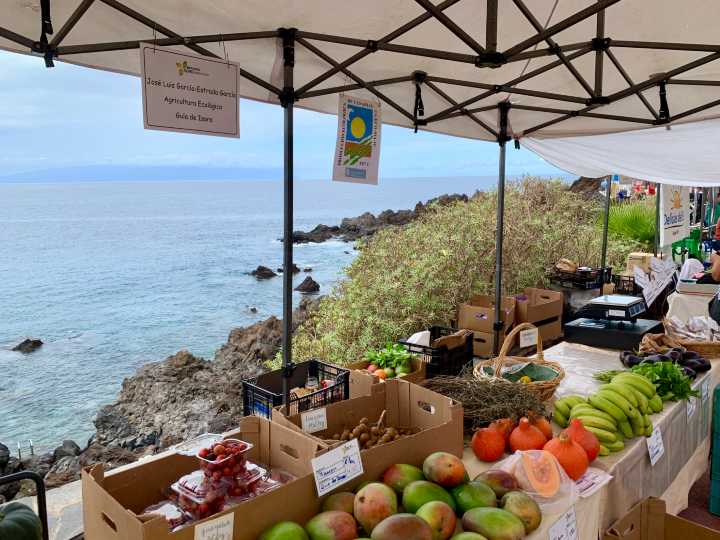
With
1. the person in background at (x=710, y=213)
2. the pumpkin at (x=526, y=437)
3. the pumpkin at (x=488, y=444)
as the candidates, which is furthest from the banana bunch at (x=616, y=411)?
the person in background at (x=710, y=213)

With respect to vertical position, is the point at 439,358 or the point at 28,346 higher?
the point at 439,358

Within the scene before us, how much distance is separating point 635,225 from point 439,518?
35.8 ft

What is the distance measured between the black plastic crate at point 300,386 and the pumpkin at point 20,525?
0.94 metres

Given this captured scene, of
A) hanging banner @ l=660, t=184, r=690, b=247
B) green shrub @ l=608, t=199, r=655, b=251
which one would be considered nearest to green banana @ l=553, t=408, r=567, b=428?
hanging banner @ l=660, t=184, r=690, b=247

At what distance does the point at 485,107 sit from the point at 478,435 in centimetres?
239

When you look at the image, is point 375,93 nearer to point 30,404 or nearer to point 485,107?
point 485,107

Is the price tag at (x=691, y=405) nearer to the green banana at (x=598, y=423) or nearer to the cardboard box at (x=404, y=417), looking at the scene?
the green banana at (x=598, y=423)

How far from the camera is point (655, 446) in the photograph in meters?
2.31

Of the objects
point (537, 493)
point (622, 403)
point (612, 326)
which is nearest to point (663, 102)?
point (612, 326)

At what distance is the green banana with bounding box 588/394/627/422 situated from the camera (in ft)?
7.33

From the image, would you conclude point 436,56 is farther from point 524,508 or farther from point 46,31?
point 524,508

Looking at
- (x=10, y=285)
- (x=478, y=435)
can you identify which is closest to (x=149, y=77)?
(x=478, y=435)

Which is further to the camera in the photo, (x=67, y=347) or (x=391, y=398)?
(x=67, y=347)

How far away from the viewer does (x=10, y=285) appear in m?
26.2
